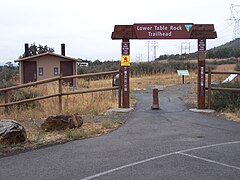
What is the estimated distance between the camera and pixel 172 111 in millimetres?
14742

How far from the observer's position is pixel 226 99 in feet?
48.7

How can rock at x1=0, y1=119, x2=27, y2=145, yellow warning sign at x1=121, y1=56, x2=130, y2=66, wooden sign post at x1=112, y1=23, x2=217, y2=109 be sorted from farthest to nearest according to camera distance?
yellow warning sign at x1=121, y1=56, x2=130, y2=66, wooden sign post at x1=112, y1=23, x2=217, y2=109, rock at x1=0, y1=119, x2=27, y2=145

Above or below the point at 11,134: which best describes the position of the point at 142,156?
below

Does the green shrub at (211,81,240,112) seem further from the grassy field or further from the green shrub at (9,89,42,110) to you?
the green shrub at (9,89,42,110)

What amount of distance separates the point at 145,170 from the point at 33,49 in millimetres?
60455

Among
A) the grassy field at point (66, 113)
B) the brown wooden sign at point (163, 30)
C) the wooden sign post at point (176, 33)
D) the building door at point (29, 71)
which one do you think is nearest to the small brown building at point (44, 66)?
the building door at point (29, 71)

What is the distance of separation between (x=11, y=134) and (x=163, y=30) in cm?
765

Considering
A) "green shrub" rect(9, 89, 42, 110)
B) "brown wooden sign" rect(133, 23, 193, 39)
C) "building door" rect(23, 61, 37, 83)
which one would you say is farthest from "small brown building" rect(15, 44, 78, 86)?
"brown wooden sign" rect(133, 23, 193, 39)

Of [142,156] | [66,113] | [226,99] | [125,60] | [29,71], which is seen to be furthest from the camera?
[29,71]

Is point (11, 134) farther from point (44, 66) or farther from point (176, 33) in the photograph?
point (44, 66)

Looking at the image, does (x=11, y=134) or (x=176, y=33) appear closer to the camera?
(x=11, y=134)

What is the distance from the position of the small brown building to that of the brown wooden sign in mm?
19621

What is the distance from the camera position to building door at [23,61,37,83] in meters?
34.0

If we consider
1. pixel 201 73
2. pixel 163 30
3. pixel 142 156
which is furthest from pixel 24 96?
pixel 142 156
